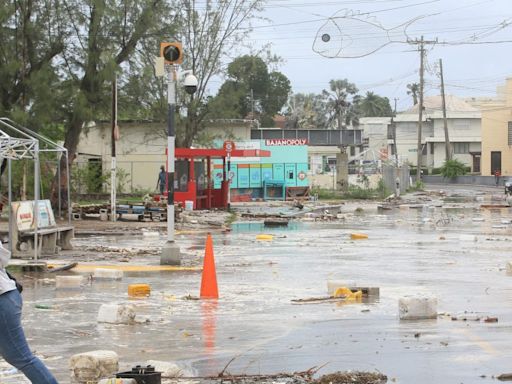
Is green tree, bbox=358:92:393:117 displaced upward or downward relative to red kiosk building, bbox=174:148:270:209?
upward

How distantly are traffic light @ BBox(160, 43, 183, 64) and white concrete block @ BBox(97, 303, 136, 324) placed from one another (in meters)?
7.87

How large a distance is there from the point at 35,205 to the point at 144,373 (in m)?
11.9

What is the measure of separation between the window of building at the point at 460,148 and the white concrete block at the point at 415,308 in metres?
110

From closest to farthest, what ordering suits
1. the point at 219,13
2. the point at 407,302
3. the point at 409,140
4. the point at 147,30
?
the point at 407,302 → the point at 147,30 → the point at 219,13 → the point at 409,140

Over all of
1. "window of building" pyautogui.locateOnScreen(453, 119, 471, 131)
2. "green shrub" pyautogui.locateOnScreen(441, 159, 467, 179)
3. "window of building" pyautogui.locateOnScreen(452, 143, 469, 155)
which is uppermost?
"window of building" pyautogui.locateOnScreen(453, 119, 471, 131)

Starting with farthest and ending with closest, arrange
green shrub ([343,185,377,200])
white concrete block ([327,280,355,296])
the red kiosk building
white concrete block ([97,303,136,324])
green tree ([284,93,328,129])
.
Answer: green tree ([284,93,328,129]), green shrub ([343,185,377,200]), the red kiosk building, white concrete block ([327,280,355,296]), white concrete block ([97,303,136,324])

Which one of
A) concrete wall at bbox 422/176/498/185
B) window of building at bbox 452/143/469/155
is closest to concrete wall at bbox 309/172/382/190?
concrete wall at bbox 422/176/498/185

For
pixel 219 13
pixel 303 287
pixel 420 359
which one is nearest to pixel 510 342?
pixel 420 359

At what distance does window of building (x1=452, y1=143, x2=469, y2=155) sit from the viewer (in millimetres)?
118438

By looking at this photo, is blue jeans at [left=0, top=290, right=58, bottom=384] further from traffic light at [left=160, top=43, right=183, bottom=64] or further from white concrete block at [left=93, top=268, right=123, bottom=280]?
traffic light at [left=160, top=43, right=183, bottom=64]

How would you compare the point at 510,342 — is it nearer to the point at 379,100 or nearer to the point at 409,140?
the point at 409,140

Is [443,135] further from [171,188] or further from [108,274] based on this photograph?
[108,274]

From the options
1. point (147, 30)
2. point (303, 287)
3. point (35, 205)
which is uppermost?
point (147, 30)

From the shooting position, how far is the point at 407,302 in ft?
36.7
